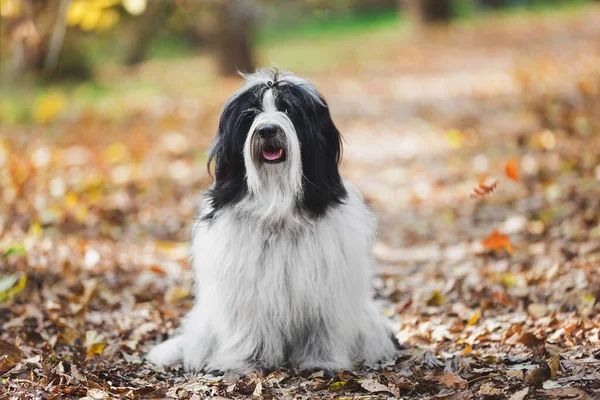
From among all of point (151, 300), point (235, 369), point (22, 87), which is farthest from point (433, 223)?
point (22, 87)

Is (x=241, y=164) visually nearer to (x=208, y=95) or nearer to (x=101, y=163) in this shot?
(x=101, y=163)

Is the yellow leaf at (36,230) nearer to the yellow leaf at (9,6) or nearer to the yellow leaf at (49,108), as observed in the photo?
the yellow leaf at (9,6)

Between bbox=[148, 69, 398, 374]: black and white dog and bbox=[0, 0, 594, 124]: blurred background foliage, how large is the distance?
2.39 ft

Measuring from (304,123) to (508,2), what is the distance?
24087 millimetres

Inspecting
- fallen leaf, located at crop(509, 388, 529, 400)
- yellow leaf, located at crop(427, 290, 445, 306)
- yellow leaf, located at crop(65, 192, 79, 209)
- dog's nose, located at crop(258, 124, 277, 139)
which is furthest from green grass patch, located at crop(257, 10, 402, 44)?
fallen leaf, located at crop(509, 388, 529, 400)

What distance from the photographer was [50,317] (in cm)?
499

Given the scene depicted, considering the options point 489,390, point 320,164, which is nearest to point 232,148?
point 320,164

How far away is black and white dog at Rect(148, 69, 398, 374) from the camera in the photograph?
3.85 meters

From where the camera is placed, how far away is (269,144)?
12.3ft

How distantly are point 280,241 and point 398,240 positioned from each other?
10.9ft

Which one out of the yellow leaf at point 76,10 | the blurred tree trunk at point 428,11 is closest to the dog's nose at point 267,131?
the yellow leaf at point 76,10

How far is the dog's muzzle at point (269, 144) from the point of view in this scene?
371cm

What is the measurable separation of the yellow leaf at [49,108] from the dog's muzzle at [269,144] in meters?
9.00

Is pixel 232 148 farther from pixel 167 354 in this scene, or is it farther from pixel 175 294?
pixel 175 294
